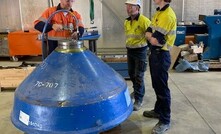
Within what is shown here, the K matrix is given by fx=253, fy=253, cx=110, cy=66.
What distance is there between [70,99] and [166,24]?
1.19 meters

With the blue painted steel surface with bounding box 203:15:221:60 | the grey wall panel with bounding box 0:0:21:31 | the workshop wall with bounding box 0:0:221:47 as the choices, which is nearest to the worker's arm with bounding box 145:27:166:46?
the workshop wall with bounding box 0:0:221:47

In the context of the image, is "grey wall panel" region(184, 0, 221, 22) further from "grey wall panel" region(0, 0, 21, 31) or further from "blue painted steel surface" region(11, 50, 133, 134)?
"blue painted steel surface" region(11, 50, 133, 134)

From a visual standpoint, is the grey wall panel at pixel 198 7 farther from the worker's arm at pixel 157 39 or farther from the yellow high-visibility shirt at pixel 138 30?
the worker's arm at pixel 157 39

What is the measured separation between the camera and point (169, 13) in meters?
2.21

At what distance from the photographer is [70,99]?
138 cm

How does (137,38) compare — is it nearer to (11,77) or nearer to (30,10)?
(11,77)

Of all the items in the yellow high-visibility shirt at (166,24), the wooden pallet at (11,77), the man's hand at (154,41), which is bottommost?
the wooden pallet at (11,77)

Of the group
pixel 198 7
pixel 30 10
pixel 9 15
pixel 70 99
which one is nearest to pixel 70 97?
pixel 70 99

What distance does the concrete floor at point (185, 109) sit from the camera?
2635mm

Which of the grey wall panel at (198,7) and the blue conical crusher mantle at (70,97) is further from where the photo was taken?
the grey wall panel at (198,7)

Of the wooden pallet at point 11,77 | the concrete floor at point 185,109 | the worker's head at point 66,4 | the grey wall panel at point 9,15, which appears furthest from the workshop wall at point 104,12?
the worker's head at point 66,4

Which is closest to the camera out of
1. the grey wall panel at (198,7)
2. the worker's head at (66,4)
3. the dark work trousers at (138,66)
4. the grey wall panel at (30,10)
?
the worker's head at (66,4)

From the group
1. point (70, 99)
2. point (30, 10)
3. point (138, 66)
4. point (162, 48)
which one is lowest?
point (138, 66)

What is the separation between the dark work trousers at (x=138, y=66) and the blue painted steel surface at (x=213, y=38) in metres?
2.29
